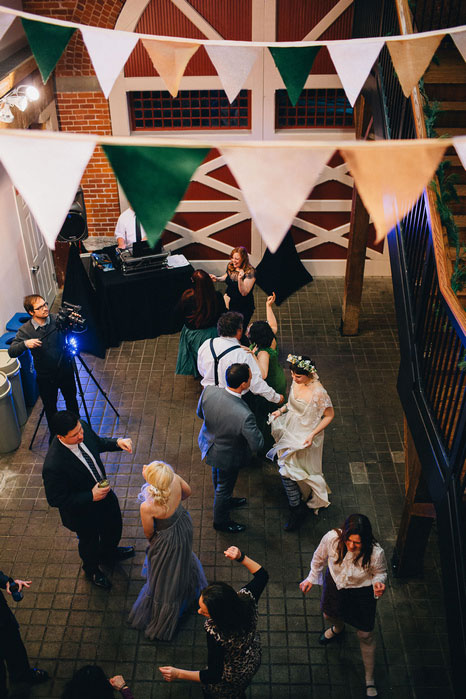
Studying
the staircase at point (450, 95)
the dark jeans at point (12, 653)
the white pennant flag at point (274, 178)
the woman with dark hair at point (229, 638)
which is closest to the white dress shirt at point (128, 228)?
the staircase at point (450, 95)

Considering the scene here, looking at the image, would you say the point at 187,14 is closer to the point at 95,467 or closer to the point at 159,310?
the point at 159,310

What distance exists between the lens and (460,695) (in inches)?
134

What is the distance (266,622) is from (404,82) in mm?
4090

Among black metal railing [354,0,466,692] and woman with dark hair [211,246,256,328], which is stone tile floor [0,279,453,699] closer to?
woman with dark hair [211,246,256,328]

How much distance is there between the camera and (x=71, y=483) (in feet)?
15.1

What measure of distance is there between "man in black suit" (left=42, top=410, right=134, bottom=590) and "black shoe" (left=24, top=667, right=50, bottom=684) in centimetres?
82

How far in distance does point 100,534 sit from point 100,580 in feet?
1.22

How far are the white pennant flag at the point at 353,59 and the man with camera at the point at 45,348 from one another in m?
3.39

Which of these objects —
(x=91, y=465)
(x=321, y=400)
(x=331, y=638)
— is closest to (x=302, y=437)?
(x=321, y=400)

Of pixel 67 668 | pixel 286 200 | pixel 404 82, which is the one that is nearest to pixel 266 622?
pixel 67 668

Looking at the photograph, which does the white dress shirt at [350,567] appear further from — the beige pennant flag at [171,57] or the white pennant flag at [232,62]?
the beige pennant flag at [171,57]

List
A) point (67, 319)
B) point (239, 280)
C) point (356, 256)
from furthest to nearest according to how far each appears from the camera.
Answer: point (356, 256) < point (239, 280) < point (67, 319)

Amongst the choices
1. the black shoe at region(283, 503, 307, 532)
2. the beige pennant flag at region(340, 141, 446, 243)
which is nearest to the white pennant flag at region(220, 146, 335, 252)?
the beige pennant flag at region(340, 141, 446, 243)

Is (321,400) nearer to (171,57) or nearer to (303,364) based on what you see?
(303,364)
